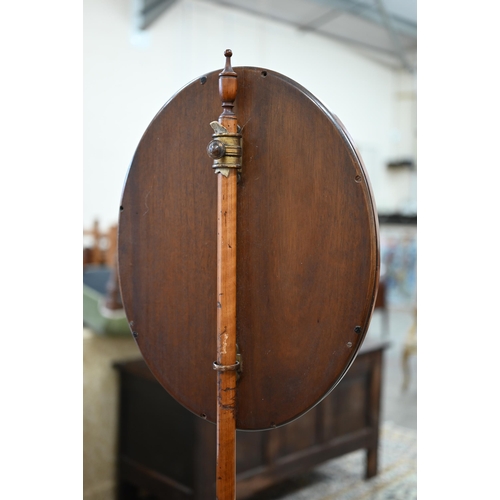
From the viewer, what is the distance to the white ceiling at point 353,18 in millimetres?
5945

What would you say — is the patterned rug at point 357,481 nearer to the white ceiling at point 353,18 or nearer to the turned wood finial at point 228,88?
the turned wood finial at point 228,88

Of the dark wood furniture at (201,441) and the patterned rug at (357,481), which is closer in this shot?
the dark wood furniture at (201,441)

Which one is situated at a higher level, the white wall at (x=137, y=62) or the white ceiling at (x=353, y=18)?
the white ceiling at (x=353, y=18)

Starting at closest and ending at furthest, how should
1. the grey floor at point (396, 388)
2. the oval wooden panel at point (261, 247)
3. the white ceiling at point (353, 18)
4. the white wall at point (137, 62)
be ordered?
1. the oval wooden panel at point (261, 247)
2. the grey floor at point (396, 388)
3. the white wall at point (137, 62)
4. the white ceiling at point (353, 18)

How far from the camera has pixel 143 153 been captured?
0.85 m

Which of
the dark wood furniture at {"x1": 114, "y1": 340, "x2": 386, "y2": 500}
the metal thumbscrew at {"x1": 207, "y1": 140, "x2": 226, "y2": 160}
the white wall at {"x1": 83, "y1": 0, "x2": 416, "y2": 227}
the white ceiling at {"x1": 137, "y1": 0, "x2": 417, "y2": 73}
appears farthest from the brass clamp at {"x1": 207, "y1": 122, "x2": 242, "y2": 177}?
the white ceiling at {"x1": 137, "y1": 0, "x2": 417, "y2": 73}

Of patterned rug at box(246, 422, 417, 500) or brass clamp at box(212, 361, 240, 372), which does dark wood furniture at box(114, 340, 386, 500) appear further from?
brass clamp at box(212, 361, 240, 372)

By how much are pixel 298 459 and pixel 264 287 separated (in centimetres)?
194

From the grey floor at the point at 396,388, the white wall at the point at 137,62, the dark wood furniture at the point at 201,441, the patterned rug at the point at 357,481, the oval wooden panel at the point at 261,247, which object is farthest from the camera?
the white wall at the point at 137,62

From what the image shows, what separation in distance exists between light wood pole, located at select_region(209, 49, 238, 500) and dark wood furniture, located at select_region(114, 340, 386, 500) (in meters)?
1.28

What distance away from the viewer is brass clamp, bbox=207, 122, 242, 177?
2.34ft

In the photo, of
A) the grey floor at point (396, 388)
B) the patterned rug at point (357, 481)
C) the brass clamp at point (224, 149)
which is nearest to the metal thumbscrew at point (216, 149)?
the brass clamp at point (224, 149)

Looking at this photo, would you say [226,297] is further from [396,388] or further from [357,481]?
[396,388]

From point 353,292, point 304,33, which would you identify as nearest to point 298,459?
point 353,292
